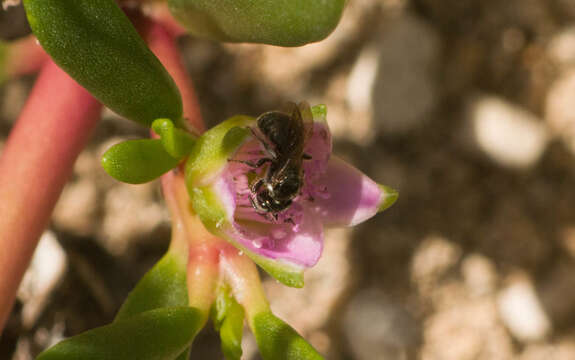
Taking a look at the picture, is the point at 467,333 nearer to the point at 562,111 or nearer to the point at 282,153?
the point at 562,111

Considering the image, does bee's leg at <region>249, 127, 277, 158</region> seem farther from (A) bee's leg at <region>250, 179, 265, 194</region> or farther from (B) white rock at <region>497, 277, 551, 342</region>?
(B) white rock at <region>497, 277, 551, 342</region>

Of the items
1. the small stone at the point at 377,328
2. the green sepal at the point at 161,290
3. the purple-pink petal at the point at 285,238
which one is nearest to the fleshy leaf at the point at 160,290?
the green sepal at the point at 161,290

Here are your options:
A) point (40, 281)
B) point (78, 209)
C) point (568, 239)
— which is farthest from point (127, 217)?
point (568, 239)

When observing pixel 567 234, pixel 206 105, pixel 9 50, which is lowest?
pixel 567 234

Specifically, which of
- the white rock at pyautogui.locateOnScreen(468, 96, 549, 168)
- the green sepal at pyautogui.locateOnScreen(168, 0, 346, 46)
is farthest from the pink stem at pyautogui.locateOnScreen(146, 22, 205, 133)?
the white rock at pyautogui.locateOnScreen(468, 96, 549, 168)

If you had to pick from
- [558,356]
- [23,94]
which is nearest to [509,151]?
[558,356]

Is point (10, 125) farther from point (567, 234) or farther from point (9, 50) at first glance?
point (567, 234)
